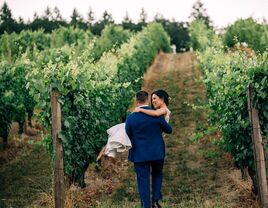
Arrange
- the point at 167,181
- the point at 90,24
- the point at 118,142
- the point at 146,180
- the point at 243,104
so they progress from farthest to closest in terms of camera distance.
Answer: the point at 90,24, the point at 167,181, the point at 243,104, the point at 118,142, the point at 146,180

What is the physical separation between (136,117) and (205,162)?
4980 millimetres

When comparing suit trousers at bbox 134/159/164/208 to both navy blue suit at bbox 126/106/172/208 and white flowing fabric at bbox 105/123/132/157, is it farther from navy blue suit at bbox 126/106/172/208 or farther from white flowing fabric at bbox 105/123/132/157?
white flowing fabric at bbox 105/123/132/157

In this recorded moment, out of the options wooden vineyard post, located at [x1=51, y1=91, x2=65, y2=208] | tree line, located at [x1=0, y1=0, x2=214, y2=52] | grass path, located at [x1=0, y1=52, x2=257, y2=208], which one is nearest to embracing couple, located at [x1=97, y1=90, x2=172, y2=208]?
wooden vineyard post, located at [x1=51, y1=91, x2=65, y2=208]

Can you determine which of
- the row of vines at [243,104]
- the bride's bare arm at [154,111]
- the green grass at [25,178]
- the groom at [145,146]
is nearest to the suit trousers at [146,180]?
the groom at [145,146]

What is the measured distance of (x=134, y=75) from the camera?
668 inches

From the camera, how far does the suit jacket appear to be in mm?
5977

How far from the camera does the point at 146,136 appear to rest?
19.7 feet

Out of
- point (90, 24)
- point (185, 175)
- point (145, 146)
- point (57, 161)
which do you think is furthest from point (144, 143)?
point (90, 24)

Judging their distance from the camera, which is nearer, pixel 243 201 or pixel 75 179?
pixel 243 201

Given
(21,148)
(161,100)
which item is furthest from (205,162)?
(21,148)

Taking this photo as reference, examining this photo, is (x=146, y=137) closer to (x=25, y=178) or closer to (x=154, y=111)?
(x=154, y=111)

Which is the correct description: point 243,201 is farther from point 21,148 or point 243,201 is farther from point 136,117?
point 21,148

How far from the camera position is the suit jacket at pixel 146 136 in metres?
5.98

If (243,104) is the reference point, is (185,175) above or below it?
below
